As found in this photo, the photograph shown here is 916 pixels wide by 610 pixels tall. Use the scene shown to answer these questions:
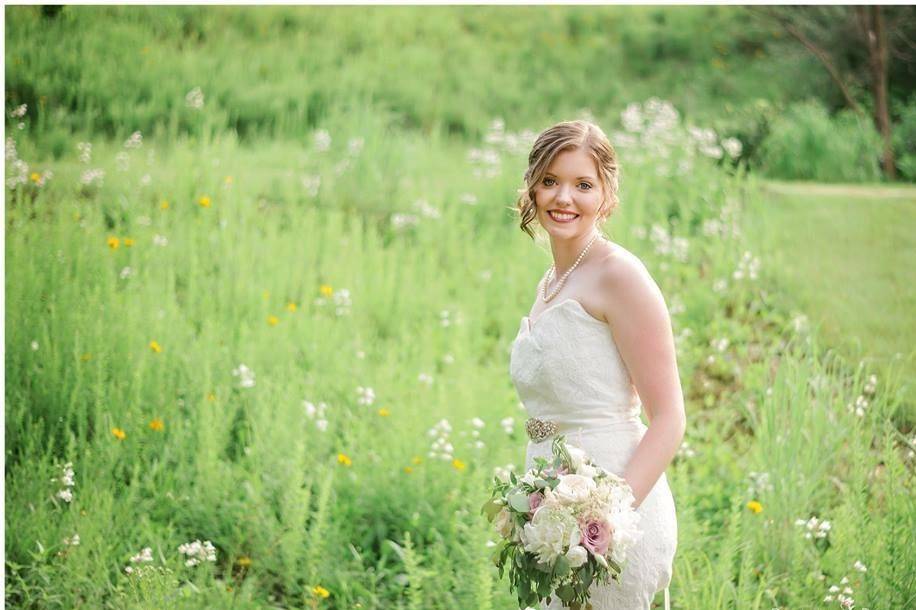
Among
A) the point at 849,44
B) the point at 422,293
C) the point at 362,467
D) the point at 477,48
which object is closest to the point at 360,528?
the point at 362,467

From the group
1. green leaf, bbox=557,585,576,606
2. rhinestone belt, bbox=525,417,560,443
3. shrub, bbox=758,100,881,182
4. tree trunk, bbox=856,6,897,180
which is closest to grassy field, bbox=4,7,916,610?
rhinestone belt, bbox=525,417,560,443

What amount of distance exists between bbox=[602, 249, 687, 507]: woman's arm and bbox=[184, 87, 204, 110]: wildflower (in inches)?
210

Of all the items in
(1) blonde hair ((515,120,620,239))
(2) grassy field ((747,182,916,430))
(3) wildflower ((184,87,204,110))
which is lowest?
(2) grassy field ((747,182,916,430))

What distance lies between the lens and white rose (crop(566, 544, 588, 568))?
2051 millimetres

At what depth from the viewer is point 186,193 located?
248 inches

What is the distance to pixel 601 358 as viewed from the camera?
2.38 metres

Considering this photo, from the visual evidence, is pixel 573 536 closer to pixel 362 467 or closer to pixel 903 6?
pixel 362 467

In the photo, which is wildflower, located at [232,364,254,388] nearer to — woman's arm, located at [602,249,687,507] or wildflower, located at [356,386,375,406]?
wildflower, located at [356,386,375,406]

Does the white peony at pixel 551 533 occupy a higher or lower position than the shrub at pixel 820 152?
lower

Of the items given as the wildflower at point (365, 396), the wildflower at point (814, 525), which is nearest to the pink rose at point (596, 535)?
the wildflower at point (814, 525)

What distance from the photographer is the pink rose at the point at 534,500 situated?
214 cm

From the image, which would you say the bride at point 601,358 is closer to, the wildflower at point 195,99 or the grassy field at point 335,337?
the grassy field at point 335,337

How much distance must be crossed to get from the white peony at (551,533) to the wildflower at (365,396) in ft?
7.76

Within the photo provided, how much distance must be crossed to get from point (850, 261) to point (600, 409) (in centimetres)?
474
